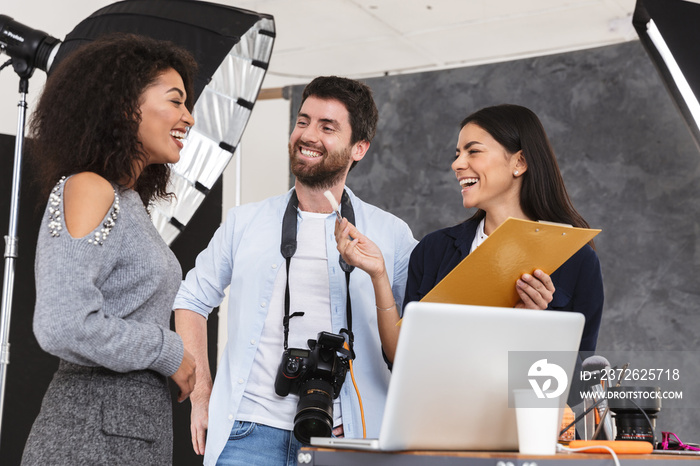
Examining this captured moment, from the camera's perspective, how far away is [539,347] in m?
1.10

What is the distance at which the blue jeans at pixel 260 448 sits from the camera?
67.5 inches

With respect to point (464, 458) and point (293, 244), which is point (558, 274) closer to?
point (293, 244)

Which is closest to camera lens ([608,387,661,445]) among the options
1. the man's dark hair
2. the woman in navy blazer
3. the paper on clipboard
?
the paper on clipboard

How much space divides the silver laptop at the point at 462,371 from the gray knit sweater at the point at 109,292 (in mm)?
356

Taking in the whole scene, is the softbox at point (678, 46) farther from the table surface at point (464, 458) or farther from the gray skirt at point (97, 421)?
the gray skirt at point (97, 421)

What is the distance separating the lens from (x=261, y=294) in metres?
1.89

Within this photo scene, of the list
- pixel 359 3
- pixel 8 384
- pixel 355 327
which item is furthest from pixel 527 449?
pixel 359 3

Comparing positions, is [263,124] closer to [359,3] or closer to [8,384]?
[359,3]

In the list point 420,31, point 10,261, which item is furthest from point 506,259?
point 420,31

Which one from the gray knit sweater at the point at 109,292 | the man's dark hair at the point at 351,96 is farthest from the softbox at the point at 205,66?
the gray knit sweater at the point at 109,292

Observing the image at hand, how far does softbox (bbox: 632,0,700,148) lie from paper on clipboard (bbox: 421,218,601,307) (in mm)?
1368

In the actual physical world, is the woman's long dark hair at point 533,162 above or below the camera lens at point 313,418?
above

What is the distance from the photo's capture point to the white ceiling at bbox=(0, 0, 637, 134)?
453 cm

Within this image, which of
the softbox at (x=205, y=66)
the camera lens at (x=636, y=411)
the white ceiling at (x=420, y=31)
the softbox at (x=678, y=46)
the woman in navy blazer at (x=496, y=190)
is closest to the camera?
the camera lens at (x=636, y=411)
